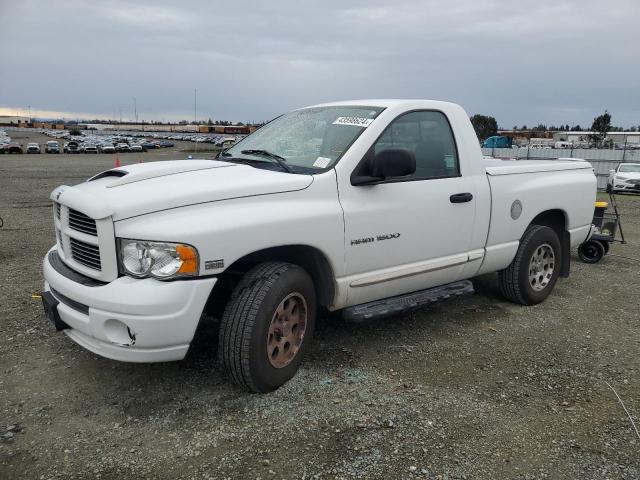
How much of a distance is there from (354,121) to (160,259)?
1.82m

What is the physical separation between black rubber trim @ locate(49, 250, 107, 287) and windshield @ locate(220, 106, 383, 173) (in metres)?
1.41

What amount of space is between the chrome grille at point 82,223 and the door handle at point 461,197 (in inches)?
103

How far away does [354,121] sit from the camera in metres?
3.96

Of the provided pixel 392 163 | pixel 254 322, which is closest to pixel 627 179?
pixel 392 163

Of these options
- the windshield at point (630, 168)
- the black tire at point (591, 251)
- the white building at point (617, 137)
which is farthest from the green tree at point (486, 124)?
the black tire at point (591, 251)

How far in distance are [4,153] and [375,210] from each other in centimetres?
5434

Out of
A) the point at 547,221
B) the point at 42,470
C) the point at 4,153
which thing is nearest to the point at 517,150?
the point at 547,221

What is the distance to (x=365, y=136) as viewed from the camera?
148 inches

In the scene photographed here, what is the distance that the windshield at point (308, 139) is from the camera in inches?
149

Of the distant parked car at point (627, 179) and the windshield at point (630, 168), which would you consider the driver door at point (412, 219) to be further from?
the windshield at point (630, 168)

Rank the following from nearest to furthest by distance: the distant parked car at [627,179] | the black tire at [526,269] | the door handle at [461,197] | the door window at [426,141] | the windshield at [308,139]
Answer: the windshield at [308,139] < the door window at [426,141] < the door handle at [461,197] < the black tire at [526,269] < the distant parked car at [627,179]

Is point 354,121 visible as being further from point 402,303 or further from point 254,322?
point 254,322

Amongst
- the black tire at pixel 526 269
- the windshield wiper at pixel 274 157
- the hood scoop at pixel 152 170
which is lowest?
the black tire at pixel 526 269

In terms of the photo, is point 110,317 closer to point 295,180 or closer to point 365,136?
point 295,180
